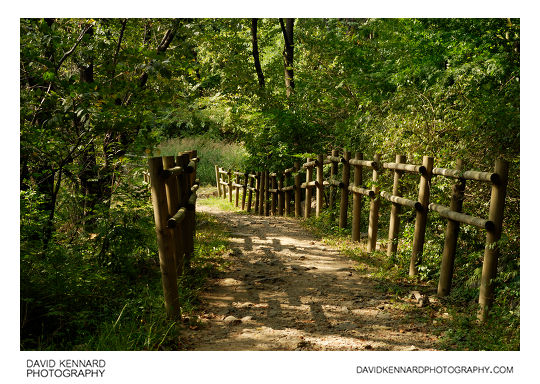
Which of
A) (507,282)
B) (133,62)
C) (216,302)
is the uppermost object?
(133,62)

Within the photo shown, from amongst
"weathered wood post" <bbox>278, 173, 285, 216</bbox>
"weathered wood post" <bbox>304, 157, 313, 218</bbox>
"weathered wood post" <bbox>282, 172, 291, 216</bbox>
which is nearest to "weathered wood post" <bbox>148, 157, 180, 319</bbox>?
"weathered wood post" <bbox>304, 157, 313, 218</bbox>

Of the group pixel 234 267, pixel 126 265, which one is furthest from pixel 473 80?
pixel 126 265

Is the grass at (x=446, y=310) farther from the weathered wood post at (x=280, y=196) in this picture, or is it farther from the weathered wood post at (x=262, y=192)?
the weathered wood post at (x=262, y=192)

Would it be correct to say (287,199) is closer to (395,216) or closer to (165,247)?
(395,216)

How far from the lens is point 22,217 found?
5.23 metres

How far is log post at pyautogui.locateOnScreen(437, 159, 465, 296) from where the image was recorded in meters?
5.06

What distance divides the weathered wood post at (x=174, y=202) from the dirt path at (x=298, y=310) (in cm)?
52

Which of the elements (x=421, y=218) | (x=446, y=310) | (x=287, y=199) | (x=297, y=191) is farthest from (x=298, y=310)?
(x=287, y=199)

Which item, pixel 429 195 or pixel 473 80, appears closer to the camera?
pixel 429 195

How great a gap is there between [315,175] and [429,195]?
233 inches

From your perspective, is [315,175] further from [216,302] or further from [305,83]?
[216,302]

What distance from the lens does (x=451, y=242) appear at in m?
5.12

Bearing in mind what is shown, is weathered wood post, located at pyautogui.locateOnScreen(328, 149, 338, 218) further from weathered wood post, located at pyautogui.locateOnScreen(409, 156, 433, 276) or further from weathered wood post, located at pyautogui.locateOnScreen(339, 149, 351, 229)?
weathered wood post, located at pyautogui.locateOnScreen(409, 156, 433, 276)

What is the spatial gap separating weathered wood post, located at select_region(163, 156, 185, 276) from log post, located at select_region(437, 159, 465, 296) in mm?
2871
